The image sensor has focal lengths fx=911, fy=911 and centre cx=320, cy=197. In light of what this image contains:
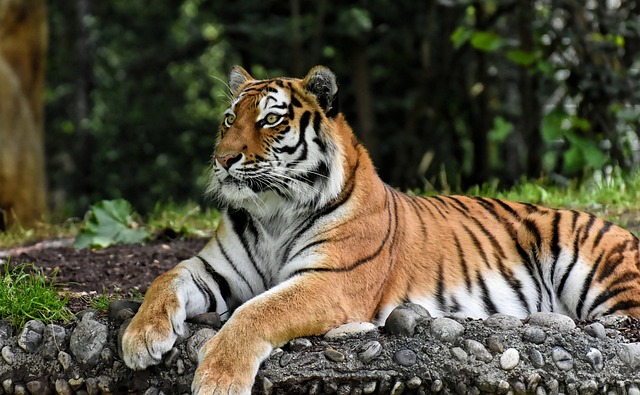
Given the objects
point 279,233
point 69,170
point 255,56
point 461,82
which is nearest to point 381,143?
point 461,82

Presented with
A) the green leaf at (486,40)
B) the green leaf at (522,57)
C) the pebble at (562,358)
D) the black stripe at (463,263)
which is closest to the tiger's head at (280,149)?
the black stripe at (463,263)

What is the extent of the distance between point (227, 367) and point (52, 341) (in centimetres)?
93

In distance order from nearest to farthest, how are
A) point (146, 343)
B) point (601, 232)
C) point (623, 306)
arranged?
point (146, 343) < point (623, 306) < point (601, 232)

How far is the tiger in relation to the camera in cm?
347

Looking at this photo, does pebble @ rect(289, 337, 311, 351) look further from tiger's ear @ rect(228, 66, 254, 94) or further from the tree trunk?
the tree trunk

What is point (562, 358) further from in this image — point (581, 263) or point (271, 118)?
point (271, 118)

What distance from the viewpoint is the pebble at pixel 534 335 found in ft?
11.8

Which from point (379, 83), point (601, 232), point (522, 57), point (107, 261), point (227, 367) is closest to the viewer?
point (227, 367)

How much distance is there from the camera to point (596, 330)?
3.68m

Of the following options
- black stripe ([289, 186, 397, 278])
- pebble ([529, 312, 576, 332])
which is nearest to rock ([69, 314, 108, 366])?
black stripe ([289, 186, 397, 278])

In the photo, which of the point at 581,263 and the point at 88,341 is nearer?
the point at 88,341

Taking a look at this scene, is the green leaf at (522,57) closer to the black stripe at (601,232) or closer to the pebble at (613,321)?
the black stripe at (601,232)

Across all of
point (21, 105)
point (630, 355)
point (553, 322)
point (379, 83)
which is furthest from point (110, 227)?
point (379, 83)

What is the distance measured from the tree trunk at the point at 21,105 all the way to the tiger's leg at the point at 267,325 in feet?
19.7
